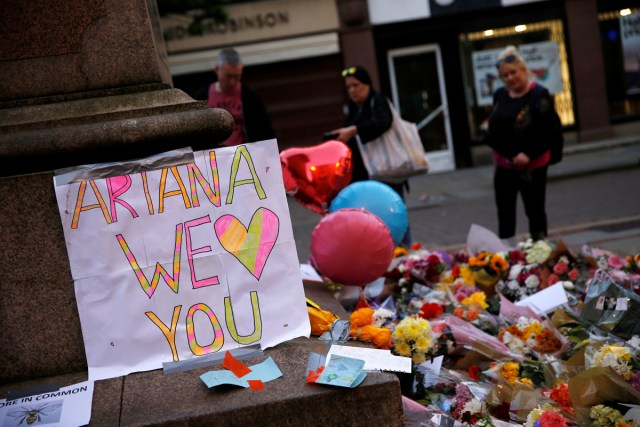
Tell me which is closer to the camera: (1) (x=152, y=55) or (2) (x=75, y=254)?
(2) (x=75, y=254)

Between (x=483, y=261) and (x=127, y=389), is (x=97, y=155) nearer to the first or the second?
(x=127, y=389)

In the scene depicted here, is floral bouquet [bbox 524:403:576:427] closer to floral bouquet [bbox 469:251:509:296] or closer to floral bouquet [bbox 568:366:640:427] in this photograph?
floral bouquet [bbox 568:366:640:427]

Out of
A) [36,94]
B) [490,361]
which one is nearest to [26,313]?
[36,94]

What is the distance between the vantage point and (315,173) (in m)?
4.93

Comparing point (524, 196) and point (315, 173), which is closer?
point (315, 173)

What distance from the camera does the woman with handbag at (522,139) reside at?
6.23 metres

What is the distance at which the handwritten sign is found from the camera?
118 inches

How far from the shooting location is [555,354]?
367 centimetres

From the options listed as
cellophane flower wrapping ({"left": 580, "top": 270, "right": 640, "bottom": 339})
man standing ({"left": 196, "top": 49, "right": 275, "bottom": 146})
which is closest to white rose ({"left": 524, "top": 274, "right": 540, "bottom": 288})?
cellophane flower wrapping ({"left": 580, "top": 270, "right": 640, "bottom": 339})

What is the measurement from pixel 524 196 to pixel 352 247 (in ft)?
9.28

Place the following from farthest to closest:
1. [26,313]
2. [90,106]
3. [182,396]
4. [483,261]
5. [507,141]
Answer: [507,141]
[483,261]
[90,106]
[26,313]
[182,396]

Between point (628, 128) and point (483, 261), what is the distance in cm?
1374

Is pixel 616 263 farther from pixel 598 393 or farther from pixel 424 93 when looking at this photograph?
pixel 424 93

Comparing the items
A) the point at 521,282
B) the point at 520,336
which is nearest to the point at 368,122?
the point at 521,282
